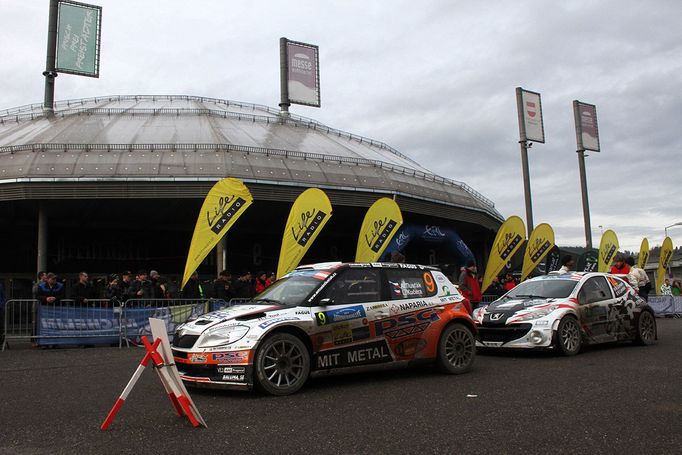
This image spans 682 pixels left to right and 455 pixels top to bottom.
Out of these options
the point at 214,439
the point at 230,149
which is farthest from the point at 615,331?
the point at 230,149

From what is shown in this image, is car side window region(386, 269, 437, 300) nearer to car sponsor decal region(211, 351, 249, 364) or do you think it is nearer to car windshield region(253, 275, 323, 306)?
car windshield region(253, 275, 323, 306)

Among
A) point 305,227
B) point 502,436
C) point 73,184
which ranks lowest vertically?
point 502,436

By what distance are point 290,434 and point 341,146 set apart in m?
24.1

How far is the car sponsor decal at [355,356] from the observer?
7.36 m

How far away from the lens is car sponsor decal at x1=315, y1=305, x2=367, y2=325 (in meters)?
7.44

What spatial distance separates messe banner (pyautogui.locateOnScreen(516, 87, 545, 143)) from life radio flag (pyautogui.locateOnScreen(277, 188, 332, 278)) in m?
22.9

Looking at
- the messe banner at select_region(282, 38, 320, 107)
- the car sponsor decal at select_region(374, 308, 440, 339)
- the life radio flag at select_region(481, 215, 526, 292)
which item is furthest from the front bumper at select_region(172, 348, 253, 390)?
the messe banner at select_region(282, 38, 320, 107)

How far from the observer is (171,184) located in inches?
794

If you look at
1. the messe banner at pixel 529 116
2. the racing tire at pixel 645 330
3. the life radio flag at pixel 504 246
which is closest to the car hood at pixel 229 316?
the racing tire at pixel 645 330

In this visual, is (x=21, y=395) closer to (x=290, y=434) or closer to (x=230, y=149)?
(x=290, y=434)

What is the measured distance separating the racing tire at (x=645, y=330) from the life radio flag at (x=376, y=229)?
749 centimetres

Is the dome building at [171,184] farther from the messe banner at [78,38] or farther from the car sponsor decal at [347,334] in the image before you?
the car sponsor decal at [347,334]

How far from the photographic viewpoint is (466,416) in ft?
18.9

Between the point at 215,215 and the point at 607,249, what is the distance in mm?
18723
